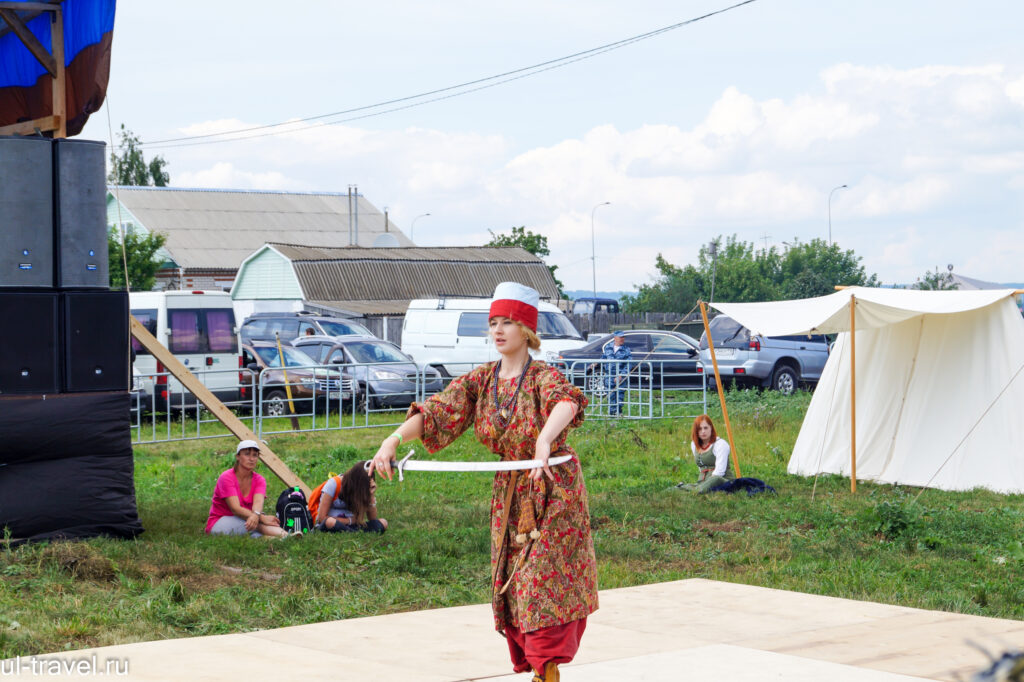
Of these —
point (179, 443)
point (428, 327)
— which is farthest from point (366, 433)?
point (428, 327)

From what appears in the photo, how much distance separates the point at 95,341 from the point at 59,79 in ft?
7.55

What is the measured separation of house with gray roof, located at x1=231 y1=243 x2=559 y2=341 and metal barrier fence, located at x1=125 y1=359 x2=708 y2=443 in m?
18.2

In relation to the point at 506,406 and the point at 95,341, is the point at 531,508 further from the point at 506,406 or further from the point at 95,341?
the point at 95,341

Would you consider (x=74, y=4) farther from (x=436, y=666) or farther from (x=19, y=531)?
→ (x=436, y=666)

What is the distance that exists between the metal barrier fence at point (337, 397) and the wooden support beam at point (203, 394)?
7422 millimetres

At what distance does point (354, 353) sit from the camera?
2188 centimetres

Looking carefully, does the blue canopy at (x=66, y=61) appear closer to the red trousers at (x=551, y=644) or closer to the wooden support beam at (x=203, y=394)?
the wooden support beam at (x=203, y=394)

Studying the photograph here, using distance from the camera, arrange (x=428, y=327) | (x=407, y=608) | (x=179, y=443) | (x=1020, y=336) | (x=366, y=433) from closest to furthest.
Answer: (x=407, y=608) < (x=1020, y=336) < (x=179, y=443) < (x=366, y=433) < (x=428, y=327)

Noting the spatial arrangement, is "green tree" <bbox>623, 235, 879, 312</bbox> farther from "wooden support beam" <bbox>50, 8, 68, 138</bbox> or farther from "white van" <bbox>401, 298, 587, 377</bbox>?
"wooden support beam" <bbox>50, 8, 68, 138</bbox>

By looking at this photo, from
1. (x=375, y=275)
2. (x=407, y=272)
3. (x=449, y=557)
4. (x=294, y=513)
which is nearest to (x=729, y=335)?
(x=294, y=513)

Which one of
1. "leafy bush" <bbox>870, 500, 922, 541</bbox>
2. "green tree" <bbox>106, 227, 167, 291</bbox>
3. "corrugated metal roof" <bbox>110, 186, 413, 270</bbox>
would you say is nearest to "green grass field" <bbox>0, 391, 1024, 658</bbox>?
"leafy bush" <bbox>870, 500, 922, 541</bbox>

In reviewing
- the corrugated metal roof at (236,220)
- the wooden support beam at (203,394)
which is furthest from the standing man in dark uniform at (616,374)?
the corrugated metal roof at (236,220)

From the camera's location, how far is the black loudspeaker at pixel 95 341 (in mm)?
8938

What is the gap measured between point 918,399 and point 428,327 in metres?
13.5
